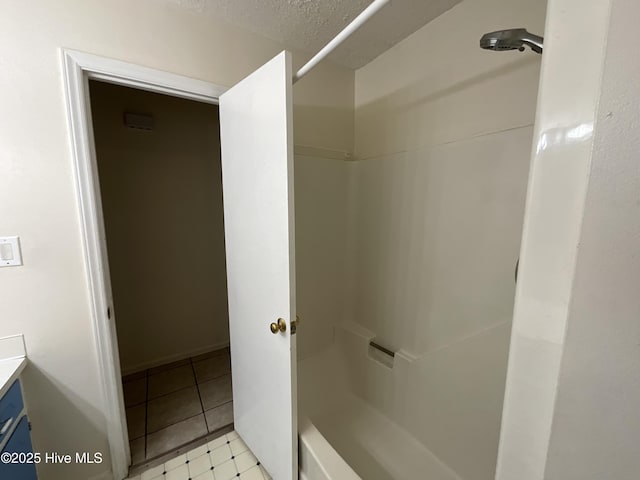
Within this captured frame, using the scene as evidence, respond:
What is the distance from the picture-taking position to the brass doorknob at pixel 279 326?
105cm

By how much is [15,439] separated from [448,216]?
2056mm

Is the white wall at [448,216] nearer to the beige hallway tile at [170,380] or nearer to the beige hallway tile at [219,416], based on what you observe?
the beige hallway tile at [219,416]

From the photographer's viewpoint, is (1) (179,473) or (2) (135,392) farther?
(2) (135,392)

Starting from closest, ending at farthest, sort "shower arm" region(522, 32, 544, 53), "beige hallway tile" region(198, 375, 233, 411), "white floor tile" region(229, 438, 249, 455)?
"shower arm" region(522, 32, 544, 53) → "white floor tile" region(229, 438, 249, 455) → "beige hallway tile" region(198, 375, 233, 411)

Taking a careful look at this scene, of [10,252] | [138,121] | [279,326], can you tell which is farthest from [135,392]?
[138,121]

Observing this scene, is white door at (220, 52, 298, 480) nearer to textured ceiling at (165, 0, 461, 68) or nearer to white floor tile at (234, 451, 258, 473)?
white floor tile at (234, 451, 258, 473)

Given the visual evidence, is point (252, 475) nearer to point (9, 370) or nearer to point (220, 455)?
point (220, 455)

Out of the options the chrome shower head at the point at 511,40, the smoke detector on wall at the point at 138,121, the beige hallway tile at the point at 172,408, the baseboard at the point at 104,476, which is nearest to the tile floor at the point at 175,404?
the beige hallway tile at the point at 172,408

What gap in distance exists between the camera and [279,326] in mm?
1065

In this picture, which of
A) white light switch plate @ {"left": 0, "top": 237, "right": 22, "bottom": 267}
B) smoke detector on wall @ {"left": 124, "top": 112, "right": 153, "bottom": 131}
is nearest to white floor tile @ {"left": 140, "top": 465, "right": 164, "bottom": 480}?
white light switch plate @ {"left": 0, "top": 237, "right": 22, "bottom": 267}

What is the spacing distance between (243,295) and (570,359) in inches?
48.6

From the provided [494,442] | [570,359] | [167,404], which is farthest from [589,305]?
[167,404]

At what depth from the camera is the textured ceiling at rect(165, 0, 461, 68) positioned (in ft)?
3.95

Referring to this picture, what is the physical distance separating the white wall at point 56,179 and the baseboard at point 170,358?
3.65 ft
